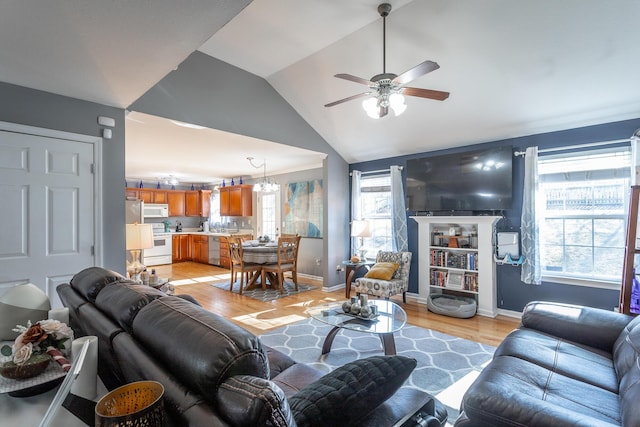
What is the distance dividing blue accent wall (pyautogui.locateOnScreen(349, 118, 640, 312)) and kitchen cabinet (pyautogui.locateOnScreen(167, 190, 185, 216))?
7.59m

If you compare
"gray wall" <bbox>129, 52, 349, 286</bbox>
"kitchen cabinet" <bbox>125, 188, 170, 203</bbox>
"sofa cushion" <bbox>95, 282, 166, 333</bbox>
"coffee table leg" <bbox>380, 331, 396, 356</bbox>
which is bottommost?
"coffee table leg" <bbox>380, 331, 396, 356</bbox>

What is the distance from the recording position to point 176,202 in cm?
914

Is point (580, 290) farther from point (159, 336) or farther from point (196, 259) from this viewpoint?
point (196, 259)

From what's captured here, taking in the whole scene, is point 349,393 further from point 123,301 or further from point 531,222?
point 531,222

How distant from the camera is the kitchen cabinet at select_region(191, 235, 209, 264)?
333 inches

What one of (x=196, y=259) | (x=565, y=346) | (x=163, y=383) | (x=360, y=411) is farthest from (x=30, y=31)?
(x=196, y=259)

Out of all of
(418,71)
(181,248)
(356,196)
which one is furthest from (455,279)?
(181,248)

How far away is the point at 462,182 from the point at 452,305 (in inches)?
67.3

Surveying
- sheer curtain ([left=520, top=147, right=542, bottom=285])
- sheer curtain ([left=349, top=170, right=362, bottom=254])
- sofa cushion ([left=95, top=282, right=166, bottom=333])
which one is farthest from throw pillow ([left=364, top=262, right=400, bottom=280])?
sofa cushion ([left=95, top=282, right=166, bottom=333])

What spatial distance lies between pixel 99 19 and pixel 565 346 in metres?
3.36

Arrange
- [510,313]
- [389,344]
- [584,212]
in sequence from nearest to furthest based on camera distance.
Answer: [389,344] → [584,212] → [510,313]

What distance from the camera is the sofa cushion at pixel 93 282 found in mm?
1633

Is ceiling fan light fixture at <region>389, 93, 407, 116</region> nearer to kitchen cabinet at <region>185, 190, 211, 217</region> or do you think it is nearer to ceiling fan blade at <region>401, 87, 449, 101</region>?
ceiling fan blade at <region>401, 87, 449, 101</region>

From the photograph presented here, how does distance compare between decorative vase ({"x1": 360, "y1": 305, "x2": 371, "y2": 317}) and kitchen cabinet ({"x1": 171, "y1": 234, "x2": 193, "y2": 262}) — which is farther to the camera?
kitchen cabinet ({"x1": 171, "y1": 234, "x2": 193, "y2": 262})
